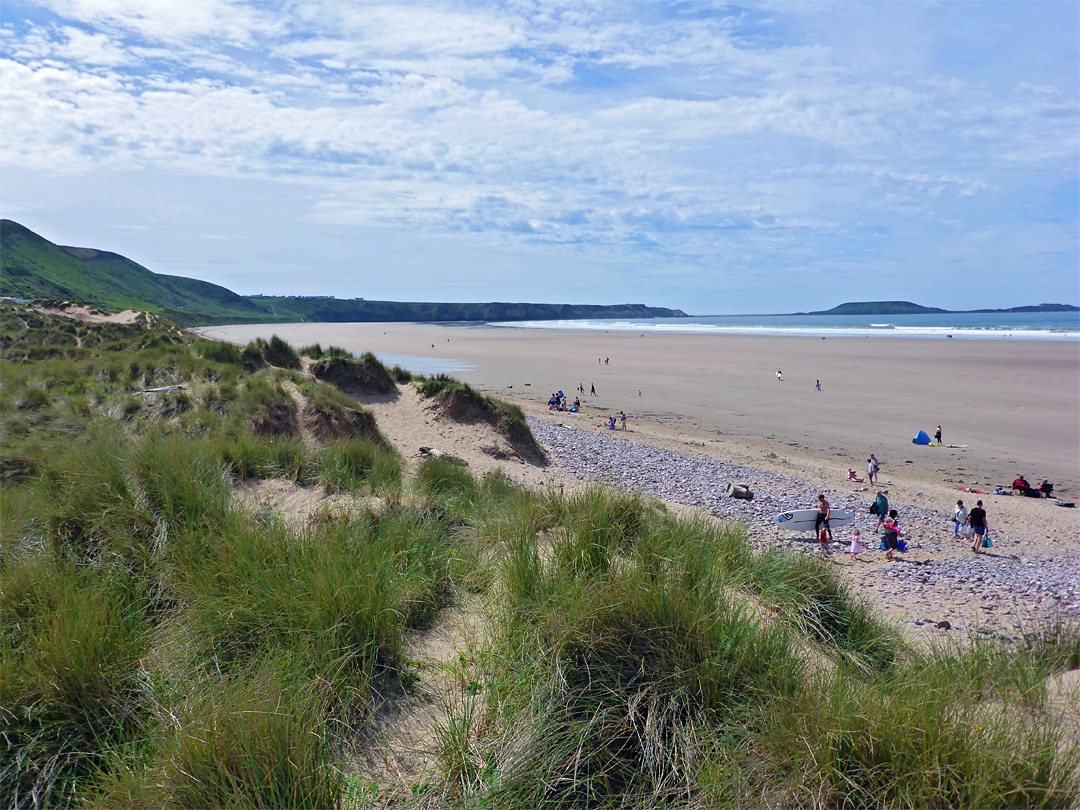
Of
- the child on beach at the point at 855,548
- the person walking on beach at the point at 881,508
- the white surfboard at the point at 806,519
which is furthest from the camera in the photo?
the person walking on beach at the point at 881,508

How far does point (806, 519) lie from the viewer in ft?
39.1

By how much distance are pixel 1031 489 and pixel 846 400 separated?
14855 mm

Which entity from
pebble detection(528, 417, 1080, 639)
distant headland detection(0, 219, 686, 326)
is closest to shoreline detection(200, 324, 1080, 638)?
pebble detection(528, 417, 1080, 639)

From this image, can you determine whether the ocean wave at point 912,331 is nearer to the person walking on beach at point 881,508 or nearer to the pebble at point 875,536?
the pebble at point 875,536

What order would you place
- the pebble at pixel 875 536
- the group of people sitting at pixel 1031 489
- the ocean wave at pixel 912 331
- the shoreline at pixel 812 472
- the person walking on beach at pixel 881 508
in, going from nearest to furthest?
the pebble at pixel 875 536 < the shoreline at pixel 812 472 < the person walking on beach at pixel 881 508 < the group of people sitting at pixel 1031 489 < the ocean wave at pixel 912 331

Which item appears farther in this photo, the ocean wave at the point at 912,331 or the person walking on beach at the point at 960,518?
the ocean wave at the point at 912,331

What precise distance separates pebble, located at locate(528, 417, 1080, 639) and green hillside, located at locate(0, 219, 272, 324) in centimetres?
8621

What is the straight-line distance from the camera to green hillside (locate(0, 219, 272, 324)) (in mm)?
91025

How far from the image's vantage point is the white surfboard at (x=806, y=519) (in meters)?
11.8

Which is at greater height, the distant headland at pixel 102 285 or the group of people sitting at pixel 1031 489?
the distant headland at pixel 102 285

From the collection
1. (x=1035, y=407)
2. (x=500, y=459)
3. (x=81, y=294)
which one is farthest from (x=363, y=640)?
(x=81, y=294)

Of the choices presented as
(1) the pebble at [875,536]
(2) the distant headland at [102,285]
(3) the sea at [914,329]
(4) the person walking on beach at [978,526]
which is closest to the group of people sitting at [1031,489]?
(1) the pebble at [875,536]

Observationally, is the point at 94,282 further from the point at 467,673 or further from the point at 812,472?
the point at 467,673

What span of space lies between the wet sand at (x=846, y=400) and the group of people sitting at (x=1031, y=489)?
93cm
